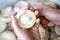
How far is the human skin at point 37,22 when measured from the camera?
2.76 ft

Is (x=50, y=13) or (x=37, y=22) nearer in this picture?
(x=37, y=22)

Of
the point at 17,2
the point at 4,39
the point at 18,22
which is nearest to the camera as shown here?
the point at 18,22

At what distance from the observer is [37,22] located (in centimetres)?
86

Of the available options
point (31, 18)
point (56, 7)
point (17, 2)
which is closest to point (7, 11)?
Answer: point (17, 2)

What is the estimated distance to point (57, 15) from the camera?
3.43ft

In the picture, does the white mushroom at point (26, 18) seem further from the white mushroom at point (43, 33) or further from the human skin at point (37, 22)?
the white mushroom at point (43, 33)

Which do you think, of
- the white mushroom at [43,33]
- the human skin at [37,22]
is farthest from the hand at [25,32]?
the white mushroom at [43,33]

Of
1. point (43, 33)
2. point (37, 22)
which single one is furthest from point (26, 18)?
point (43, 33)

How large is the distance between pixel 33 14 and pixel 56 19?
24 centimetres

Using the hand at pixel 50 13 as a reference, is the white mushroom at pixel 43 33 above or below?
below

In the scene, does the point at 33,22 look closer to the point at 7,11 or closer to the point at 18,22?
the point at 18,22

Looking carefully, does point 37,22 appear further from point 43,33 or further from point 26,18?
point 43,33

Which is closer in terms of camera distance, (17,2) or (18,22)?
(18,22)

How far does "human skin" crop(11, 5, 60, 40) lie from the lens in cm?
84
